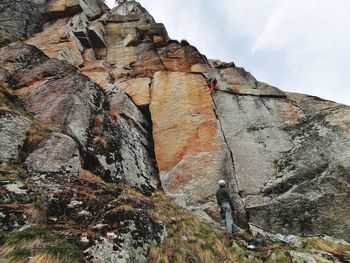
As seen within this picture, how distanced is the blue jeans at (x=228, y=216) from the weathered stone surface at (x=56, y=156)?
6.71m

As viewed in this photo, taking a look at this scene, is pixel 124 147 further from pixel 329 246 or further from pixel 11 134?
pixel 329 246

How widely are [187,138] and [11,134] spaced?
10.7m

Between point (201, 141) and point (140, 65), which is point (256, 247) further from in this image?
point (140, 65)

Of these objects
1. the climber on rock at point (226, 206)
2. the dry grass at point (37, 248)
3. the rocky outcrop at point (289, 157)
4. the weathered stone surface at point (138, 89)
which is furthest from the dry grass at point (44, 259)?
the weathered stone surface at point (138, 89)

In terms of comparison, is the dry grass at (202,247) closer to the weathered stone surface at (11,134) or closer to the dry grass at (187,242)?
the dry grass at (187,242)

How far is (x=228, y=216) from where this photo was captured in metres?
15.8

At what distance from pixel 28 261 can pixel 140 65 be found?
24.2m

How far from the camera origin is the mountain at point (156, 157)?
36.2ft

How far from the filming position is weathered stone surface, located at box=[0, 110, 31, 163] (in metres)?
14.5

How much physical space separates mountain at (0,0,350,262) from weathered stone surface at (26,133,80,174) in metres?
0.06

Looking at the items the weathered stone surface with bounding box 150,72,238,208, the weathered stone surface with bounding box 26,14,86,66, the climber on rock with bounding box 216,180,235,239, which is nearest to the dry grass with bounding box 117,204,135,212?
the climber on rock with bounding box 216,180,235,239

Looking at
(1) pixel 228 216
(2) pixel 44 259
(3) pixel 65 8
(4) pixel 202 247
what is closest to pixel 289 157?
(1) pixel 228 216

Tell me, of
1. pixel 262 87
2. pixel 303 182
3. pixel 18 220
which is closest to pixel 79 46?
pixel 262 87

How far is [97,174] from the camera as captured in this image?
17.2 m
